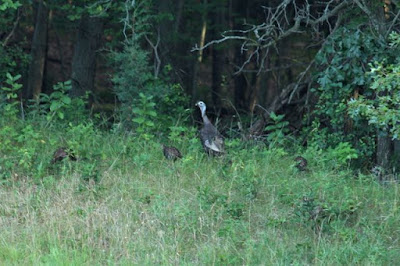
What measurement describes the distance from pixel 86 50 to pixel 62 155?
22.4 ft

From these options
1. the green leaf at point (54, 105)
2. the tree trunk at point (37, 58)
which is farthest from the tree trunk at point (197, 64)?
the green leaf at point (54, 105)

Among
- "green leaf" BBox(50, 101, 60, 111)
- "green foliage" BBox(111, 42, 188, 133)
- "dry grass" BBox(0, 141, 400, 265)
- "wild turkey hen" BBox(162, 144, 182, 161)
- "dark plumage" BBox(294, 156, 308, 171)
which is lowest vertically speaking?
"dry grass" BBox(0, 141, 400, 265)

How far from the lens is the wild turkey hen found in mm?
11438

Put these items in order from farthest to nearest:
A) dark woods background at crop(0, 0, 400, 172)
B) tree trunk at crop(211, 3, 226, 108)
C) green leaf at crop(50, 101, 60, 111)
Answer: tree trunk at crop(211, 3, 226, 108) < green leaf at crop(50, 101, 60, 111) < dark woods background at crop(0, 0, 400, 172)

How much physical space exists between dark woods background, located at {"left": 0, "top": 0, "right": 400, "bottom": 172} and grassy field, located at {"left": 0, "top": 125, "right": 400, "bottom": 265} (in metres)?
1.08

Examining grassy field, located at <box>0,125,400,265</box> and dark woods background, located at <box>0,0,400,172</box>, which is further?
dark woods background, located at <box>0,0,400,172</box>

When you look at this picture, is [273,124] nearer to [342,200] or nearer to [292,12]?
[292,12]

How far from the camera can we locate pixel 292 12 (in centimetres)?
1614

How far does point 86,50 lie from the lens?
17.6 meters

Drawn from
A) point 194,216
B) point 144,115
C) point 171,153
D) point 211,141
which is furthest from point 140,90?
point 194,216

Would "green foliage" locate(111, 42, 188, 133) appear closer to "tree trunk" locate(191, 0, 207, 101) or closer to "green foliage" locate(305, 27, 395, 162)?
"green foliage" locate(305, 27, 395, 162)

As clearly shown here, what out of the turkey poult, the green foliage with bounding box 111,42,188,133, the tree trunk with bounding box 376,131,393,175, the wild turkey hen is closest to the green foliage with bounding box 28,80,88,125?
the green foliage with bounding box 111,42,188,133

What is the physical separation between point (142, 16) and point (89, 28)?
245cm

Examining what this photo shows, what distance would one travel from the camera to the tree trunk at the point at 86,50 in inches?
688
